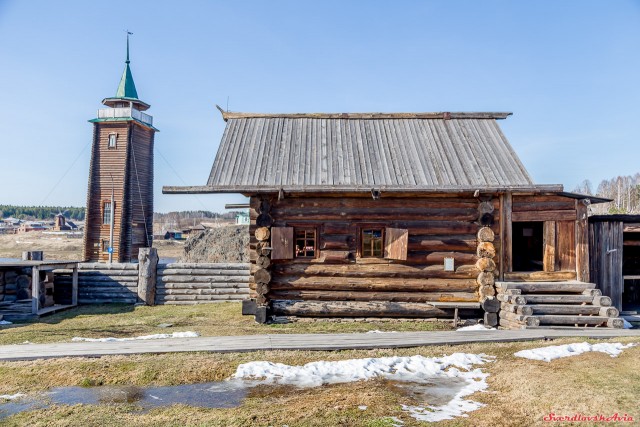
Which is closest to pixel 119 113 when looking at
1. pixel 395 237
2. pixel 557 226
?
pixel 395 237

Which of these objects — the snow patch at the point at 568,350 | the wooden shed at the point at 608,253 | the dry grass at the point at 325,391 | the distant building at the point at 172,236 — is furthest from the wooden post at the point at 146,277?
the distant building at the point at 172,236

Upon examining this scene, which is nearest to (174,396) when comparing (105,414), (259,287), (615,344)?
(105,414)

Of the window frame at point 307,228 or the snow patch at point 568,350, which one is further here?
the window frame at point 307,228

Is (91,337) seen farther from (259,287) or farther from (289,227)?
(289,227)

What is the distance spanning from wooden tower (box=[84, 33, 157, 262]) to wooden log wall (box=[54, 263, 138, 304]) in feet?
63.4

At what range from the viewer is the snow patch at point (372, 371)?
727 centimetres

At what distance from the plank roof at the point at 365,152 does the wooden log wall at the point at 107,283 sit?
609 centimetres

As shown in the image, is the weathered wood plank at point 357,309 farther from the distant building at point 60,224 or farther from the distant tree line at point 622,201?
the distant building at point 60,224

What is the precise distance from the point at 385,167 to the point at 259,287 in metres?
4.85

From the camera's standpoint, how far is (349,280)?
496 inches

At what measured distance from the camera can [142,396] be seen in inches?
262

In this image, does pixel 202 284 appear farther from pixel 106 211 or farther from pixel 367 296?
pixel 106 211

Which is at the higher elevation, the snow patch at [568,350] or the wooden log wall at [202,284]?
the wooden log wall at [202,284]

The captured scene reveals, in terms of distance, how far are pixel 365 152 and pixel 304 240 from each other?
3.31m
